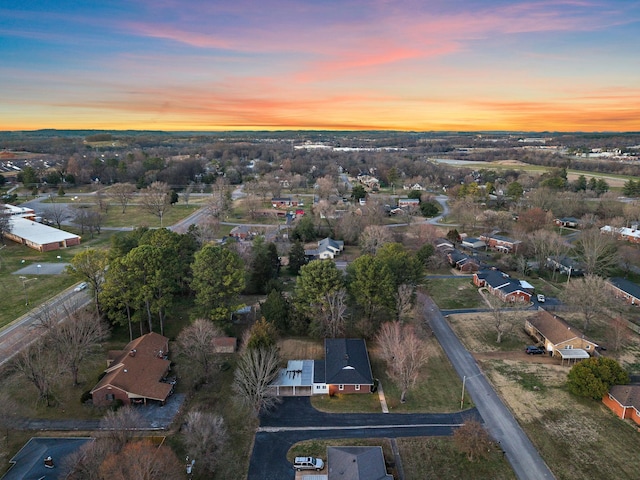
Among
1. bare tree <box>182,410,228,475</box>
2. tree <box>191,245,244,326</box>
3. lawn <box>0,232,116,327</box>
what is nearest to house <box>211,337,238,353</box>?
tree <box>191,245,244,326</box>

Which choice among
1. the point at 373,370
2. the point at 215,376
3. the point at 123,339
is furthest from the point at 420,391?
the point at 123,339

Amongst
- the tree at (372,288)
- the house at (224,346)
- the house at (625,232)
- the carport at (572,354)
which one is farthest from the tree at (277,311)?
the house at (625,232)

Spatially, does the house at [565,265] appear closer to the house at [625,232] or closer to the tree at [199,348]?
the house at [625,232]

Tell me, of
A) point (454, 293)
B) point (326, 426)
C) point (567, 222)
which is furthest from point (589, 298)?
point (567, 222)

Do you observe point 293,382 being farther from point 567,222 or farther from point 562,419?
point 567,222

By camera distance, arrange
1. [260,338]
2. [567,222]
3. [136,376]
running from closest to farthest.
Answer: [136,376] → [260,338] → [567,222]

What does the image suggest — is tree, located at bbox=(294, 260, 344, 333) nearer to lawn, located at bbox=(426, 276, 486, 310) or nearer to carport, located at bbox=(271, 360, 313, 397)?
carport, located at bbox=(271, 360, 313, 397)

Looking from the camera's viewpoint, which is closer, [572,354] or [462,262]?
[572,354]
